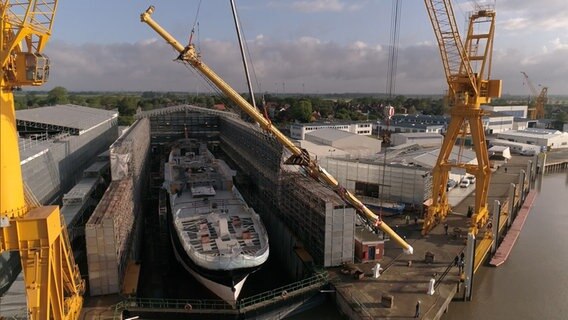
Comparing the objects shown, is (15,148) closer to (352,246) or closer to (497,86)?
(352,246)

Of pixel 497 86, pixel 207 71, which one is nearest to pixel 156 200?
pixel 207 71

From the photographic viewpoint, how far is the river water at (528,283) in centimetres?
2272

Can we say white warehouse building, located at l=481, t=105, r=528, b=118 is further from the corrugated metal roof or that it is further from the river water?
the corrugated metal roof

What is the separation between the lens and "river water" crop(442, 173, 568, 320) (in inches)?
Result: 894

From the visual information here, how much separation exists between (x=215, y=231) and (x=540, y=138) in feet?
261

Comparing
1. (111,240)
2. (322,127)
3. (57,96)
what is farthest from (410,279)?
(57,96)

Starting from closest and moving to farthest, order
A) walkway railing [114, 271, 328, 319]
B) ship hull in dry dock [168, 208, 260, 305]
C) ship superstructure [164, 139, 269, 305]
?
walkway railing [114, 271, 328, 319] → ship hull in dry dock [168, 208, 260, 305] → ship superstructure [164, 139, 269, 305]

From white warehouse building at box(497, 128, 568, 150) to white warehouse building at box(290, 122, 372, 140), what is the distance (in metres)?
28.8

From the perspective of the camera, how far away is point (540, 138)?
8069 centimetres

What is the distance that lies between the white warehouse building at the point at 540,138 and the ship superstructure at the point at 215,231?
7103cm

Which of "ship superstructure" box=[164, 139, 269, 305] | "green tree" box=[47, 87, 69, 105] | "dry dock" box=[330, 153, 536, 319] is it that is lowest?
"dry dock" box=[330, 153, 536, 319]

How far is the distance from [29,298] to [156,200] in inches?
1254

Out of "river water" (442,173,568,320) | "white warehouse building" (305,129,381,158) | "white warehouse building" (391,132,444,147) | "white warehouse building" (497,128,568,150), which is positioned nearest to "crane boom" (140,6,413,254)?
"river water" (442,173,568,320)

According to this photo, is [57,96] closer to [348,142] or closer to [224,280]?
[348,142]
